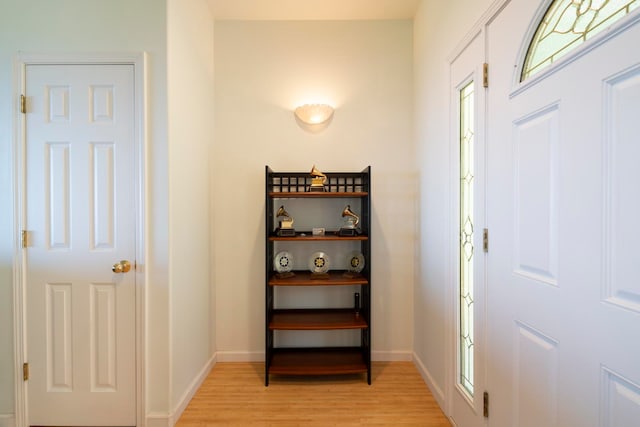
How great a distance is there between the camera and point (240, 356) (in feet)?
8.69

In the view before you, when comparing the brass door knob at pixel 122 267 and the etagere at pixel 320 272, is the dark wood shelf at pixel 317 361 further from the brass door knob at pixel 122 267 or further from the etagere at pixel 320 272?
the brass door knob at pixel 122 267

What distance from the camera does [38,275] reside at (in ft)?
6.05

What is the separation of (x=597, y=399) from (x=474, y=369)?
0.73m

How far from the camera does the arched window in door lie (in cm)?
89

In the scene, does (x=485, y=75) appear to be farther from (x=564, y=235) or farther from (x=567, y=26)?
(x=564, y=235)

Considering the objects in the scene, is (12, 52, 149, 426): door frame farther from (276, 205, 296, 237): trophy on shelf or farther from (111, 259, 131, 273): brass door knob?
(276, 205, 296, 237): trophy on shelf

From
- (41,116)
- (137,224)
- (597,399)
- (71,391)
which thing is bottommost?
(71,391)

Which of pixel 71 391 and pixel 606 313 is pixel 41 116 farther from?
pixel 606 313

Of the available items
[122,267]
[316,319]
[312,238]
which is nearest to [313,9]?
[312,238]

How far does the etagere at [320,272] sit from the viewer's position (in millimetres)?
2297

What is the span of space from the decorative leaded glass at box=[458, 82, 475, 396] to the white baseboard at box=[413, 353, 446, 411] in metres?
0.33

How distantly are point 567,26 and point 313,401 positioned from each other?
242cm

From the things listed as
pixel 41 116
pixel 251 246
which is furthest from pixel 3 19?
pixel 251 246

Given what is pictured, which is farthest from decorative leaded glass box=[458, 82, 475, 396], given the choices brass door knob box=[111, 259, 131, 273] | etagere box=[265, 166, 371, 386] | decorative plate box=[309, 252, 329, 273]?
brass door knob box=[111, 259, 131, 273]
